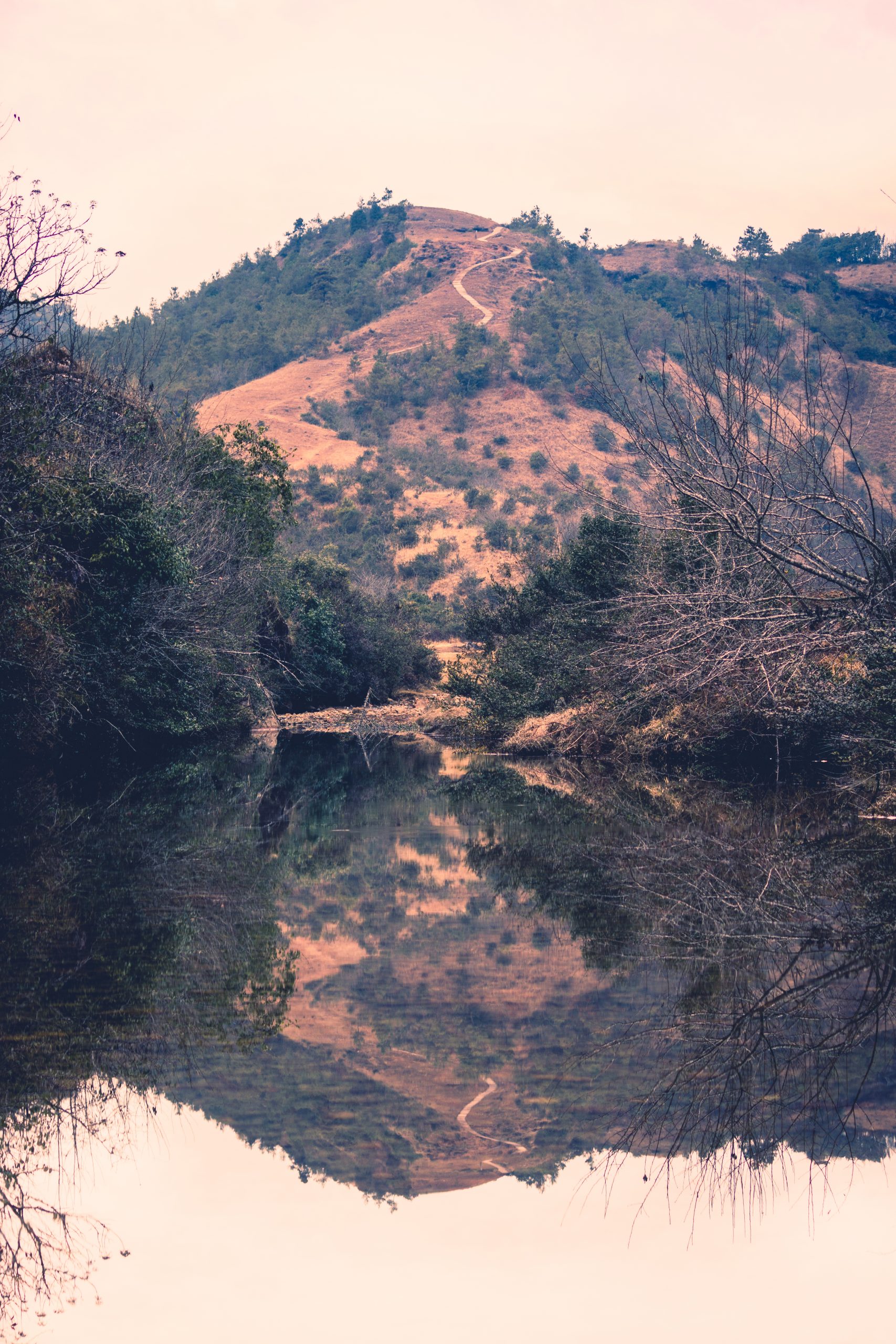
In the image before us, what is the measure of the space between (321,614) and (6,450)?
19374mm

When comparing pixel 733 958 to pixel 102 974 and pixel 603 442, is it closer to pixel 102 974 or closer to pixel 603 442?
pixel 102 974

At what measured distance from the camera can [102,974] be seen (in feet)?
22.4

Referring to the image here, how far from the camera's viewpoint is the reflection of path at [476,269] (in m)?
103

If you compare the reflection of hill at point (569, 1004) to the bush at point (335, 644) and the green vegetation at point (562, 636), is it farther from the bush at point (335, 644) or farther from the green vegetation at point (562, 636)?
the bush at point (335, 644)

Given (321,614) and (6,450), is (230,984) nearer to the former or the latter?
(6,450)

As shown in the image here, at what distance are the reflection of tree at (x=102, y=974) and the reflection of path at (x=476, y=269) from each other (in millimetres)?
93311

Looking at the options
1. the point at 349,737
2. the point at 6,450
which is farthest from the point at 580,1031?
the point at 349,737

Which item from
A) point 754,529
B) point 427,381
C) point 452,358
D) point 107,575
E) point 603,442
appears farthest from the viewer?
point 452,358

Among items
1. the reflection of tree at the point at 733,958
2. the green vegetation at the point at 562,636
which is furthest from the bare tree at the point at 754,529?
the green vegetation at the point at 562,636

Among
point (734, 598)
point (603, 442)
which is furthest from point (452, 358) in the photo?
point (734, 598)

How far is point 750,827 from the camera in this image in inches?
481

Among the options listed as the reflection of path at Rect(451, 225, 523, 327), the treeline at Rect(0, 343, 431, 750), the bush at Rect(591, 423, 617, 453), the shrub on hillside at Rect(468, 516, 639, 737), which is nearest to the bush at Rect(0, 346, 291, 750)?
the treeline at Rect(0, 343, 431, 750)

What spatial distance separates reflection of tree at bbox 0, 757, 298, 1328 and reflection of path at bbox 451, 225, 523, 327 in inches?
3674

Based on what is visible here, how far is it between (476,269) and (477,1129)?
118m
